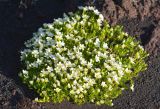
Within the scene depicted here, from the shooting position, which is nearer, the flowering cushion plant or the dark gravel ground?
the flowering cushion plant

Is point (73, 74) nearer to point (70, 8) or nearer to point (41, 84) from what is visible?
point (41, 84)

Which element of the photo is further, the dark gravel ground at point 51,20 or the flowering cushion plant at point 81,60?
the dark gravel ground at point 51,20

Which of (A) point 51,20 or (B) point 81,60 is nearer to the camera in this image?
(B) point 81,60

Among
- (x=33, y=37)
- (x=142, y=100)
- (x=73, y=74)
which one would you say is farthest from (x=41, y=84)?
(x=142, y=100)
